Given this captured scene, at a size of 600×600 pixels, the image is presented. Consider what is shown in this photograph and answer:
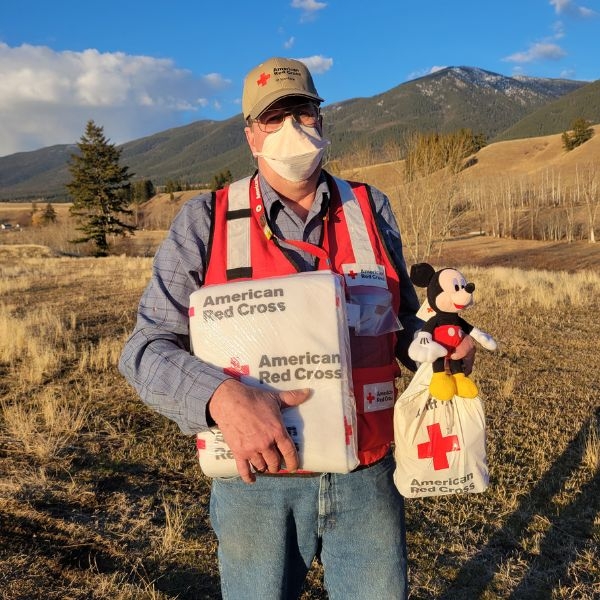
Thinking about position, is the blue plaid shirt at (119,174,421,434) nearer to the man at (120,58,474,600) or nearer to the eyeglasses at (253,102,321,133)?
the man at (120,58,474,600)

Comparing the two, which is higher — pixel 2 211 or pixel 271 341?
pixel 2 211

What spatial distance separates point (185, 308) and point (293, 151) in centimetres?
60

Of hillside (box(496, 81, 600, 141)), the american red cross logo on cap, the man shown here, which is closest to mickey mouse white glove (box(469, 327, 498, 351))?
the man

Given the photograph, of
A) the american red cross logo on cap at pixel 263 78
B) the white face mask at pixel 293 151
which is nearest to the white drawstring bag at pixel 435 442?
the white face mask at pixel 293 151

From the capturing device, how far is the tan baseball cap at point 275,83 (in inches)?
65.7

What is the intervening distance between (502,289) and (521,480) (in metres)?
10.2

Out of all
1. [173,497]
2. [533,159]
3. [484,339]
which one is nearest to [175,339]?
[484,339]

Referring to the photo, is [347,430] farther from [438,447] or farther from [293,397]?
[438,447]

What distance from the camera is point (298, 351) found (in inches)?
54.4

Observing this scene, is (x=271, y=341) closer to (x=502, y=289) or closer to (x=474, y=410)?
(x=474, y=410)

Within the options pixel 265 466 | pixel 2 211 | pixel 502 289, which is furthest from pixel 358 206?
pixel 2 211

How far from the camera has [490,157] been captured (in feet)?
283

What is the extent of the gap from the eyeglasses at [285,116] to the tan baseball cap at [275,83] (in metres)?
0.04

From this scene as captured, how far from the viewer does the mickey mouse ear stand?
170cm
